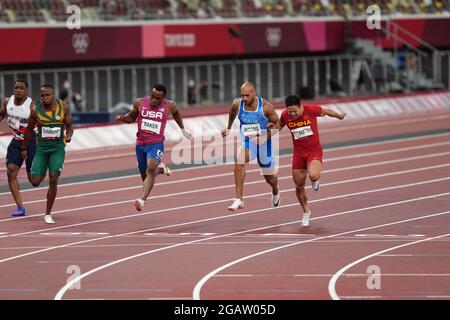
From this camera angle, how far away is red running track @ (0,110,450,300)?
13.2 meters

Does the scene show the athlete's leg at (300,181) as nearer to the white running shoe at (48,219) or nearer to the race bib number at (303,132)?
the race bib number at (303,132)

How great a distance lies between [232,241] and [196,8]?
3249cm

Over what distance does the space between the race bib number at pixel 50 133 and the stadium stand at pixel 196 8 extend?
931 inches

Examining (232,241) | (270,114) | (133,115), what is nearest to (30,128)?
(133,115)

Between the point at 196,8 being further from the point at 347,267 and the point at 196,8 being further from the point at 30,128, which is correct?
the point at 347,267

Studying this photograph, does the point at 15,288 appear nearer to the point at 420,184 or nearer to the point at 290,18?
the point at 420,184

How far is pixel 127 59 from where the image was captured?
1812 inches

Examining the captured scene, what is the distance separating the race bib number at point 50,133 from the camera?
60.5ft

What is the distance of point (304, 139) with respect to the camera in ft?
59.2

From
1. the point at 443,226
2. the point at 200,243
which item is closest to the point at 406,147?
the point at 443,226

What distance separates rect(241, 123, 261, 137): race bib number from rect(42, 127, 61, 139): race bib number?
2571 millimetres

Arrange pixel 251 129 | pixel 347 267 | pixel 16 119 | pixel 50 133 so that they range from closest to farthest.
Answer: pixel 347 267 → pixel 50 133 → pixel 251 129 → pixel 16 119

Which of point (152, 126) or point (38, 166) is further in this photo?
point (152, 126)

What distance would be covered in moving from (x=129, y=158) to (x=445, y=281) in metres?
18.0
